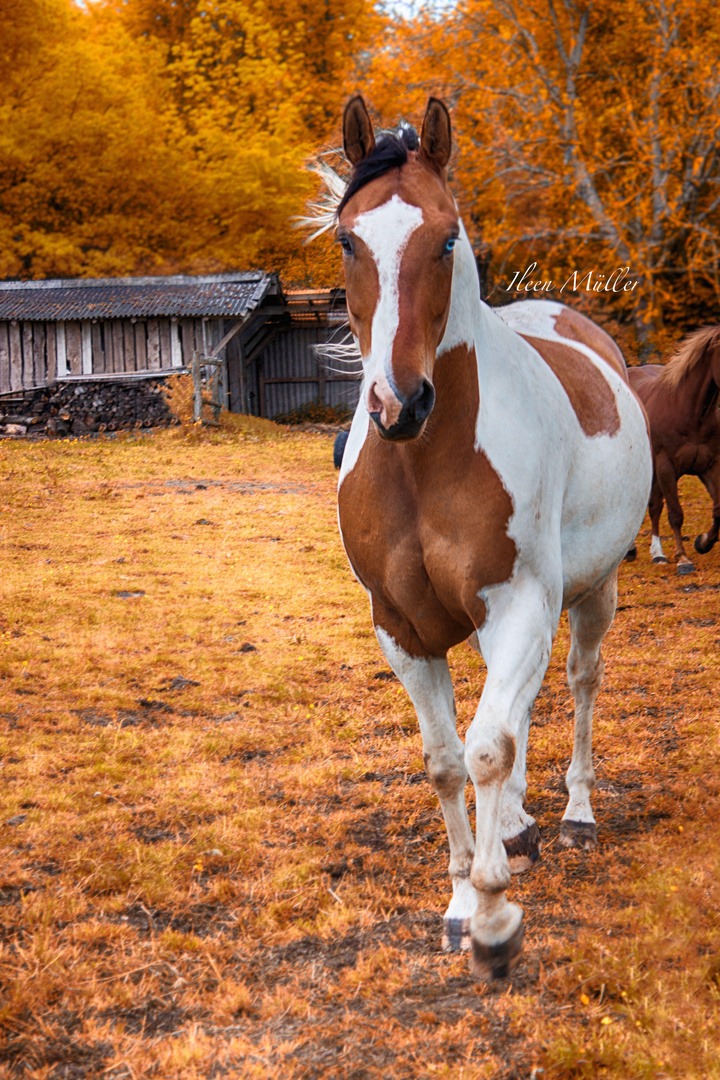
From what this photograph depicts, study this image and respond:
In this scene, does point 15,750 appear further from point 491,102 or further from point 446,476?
point 491,102

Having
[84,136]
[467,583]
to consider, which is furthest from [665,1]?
[467,583]

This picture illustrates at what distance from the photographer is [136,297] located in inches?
861

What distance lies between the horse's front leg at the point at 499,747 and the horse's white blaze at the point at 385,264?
77 centimetres

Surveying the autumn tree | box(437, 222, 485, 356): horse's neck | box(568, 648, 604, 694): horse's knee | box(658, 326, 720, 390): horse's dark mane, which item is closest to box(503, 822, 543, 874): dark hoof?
box(568, 648, 604, 694): horse's knee

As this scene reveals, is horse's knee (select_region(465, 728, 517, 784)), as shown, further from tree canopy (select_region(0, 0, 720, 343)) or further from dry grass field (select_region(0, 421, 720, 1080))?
tree canopy (select_region(0, 0, 720, 343))

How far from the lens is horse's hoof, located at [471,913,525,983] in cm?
247

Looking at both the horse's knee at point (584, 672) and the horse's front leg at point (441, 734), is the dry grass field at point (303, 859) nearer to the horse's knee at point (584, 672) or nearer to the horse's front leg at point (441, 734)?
the horse's front leg at point (441, 734)

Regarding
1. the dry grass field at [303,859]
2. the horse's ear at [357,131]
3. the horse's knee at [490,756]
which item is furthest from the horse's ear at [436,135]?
the dry grass field at [303,859]

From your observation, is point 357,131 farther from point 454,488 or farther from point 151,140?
point 151,140

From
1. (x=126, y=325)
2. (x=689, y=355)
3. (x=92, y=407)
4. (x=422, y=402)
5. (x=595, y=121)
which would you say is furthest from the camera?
(x=126, y=325)

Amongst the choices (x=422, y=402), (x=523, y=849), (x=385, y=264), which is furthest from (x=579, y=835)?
(x=385, y=264)

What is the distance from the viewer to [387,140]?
2463 millimetres

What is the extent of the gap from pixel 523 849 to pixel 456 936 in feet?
1.70

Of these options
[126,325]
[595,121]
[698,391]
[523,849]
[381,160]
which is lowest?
[523,849]
